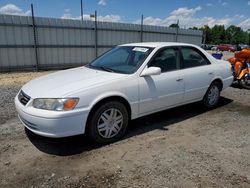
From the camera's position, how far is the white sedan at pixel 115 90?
333 centimetres

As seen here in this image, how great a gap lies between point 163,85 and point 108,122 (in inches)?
48.4

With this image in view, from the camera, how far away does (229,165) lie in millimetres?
3264

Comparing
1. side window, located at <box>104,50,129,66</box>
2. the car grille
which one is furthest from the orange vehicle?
the car grille

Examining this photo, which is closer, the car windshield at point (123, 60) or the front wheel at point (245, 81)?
the car windshield at point (123, 60)

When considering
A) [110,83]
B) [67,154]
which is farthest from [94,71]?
[67,154]

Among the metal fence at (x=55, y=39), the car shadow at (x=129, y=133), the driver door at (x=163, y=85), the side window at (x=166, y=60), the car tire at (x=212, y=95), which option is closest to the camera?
the car shadow at (x=129, y=133)

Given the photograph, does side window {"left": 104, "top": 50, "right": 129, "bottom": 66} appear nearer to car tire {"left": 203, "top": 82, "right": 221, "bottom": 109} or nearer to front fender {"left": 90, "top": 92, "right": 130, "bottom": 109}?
front fender {"left": 90, "top": 92, "right": 130, "bottom": 109}

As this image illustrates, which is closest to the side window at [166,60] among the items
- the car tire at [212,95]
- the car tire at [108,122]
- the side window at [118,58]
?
the side window at [118,58]

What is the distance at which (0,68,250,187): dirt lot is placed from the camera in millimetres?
2908

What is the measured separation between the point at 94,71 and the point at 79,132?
1.23 m

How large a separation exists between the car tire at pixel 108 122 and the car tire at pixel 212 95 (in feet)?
7.81

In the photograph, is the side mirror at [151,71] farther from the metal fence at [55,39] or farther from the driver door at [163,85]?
the metal fence at [55,39]

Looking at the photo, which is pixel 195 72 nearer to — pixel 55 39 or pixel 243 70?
pixel 243 70

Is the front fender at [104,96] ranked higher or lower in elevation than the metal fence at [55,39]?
lower
